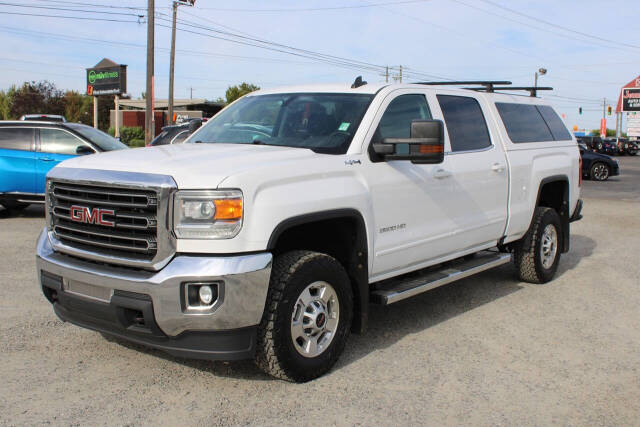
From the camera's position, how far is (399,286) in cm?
520

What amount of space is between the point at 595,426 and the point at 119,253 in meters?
2.96

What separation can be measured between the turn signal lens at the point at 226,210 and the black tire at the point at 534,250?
13.9 feet

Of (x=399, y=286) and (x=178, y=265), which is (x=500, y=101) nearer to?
(x=399, y=286)

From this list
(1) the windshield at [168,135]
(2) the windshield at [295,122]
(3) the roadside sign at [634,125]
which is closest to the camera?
(2) the windshield at [295,122]

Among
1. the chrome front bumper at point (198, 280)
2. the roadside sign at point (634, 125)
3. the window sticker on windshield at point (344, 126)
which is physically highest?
the roadside sign at point (634, 125)

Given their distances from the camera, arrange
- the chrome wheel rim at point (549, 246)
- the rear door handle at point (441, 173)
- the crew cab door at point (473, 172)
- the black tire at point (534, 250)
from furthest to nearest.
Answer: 1. the chrome wheel rim at point (549, 246)
2. the black tire at point (534, 250)
3. the crew cab door at point (473, 172)
4. the rear door handle at point (441, 173)

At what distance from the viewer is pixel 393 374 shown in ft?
14.7

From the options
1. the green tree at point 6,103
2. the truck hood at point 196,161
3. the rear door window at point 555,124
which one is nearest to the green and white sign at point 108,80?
the green tree at point 6,103

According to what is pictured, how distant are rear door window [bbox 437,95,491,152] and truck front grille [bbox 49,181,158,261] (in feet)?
9.50

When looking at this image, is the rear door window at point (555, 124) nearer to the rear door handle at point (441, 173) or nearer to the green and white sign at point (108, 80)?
the rear door handle at point (441, 173)

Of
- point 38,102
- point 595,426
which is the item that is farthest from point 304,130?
point 38,102

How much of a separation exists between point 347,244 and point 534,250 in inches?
125

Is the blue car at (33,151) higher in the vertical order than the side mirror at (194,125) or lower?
lower

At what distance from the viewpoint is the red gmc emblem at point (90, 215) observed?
13.0 ft
